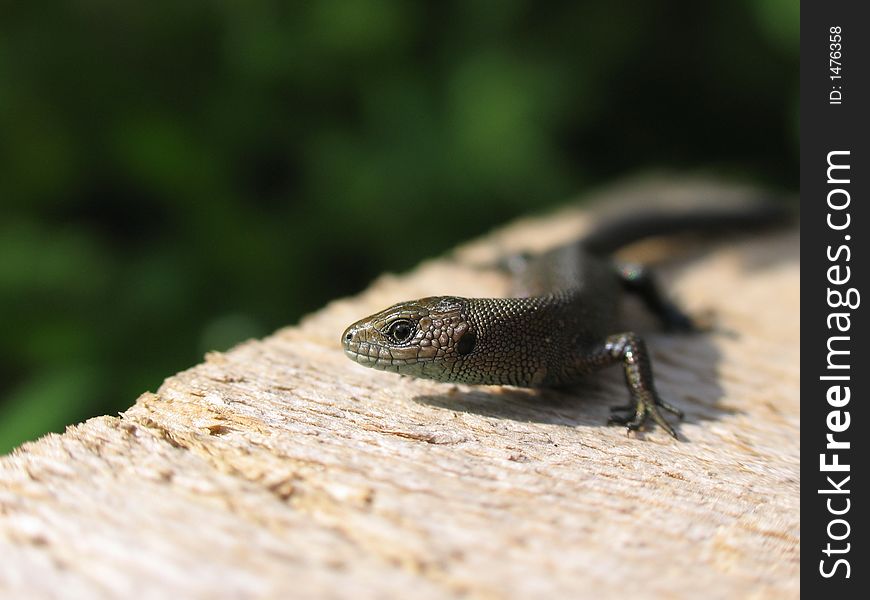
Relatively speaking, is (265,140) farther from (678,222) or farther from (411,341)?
(411,341)

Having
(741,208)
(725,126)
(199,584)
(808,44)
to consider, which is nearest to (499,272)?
(808,44)

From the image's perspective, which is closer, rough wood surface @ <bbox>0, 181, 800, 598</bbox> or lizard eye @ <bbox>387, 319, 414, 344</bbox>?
rough wood surface @ <bbox>0, 181, 800, 598</bbox>

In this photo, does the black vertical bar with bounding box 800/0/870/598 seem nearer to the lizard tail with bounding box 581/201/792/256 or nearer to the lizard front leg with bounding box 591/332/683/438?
the lizard front leg with bounding box 591/332/683/438

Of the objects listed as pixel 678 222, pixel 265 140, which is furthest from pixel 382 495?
pixel 265 140

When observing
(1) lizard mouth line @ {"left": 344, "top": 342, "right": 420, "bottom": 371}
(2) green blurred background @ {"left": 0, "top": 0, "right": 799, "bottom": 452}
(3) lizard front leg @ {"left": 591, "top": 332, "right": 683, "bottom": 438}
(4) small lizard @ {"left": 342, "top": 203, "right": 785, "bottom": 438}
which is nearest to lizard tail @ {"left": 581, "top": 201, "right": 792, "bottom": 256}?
(2) green blurred background @ {"left": 0, "top": 0, "right": 799, "bottom": 452}

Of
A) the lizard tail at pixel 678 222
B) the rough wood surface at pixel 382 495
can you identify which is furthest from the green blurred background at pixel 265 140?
the rough wood surface at pixel 382 495

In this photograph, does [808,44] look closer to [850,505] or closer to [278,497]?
[850,505]
